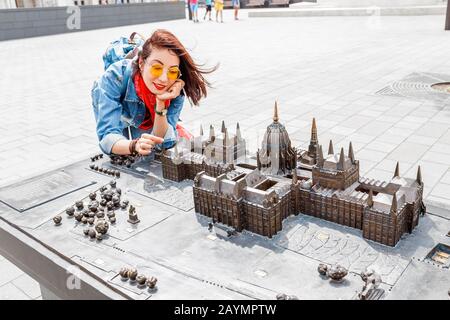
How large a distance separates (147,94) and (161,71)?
812mm

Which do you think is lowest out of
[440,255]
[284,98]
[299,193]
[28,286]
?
[28,286]

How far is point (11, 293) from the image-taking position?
748 centimetres

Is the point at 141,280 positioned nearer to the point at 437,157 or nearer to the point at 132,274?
the point at 132,274

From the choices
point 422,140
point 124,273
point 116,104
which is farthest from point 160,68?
point 422,140

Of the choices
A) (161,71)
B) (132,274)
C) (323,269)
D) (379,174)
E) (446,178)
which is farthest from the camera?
(379,174)

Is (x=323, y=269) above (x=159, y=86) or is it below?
below

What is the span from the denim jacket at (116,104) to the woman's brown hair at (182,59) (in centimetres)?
37

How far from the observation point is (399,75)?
19.4 meters

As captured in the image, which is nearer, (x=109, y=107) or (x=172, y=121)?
(x=109, y=107)

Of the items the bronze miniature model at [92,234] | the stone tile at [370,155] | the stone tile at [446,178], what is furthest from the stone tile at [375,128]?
the bronze miniature model at [92,234]

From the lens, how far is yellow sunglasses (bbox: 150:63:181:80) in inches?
248
